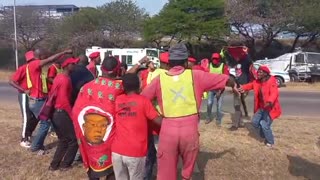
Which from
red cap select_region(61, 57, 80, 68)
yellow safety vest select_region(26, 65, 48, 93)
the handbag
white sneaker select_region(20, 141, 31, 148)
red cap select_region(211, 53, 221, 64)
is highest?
red cap select_region(61, 57, 80, 68)

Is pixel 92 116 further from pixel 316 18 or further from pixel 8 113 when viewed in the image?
pixel 316 18

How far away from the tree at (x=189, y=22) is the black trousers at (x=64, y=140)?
34.4m

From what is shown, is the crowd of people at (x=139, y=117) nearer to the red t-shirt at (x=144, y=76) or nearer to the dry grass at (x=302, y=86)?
the red t-shirt at (x=144, y=76)

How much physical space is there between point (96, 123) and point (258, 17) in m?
38.3

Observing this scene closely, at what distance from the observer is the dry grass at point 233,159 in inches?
284

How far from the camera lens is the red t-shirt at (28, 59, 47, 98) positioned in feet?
25.2

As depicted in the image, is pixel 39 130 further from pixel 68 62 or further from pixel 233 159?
pixel 233 159

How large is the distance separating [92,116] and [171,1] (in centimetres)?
3878

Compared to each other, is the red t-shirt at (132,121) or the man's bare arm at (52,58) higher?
the man's bare arm at (52,58)

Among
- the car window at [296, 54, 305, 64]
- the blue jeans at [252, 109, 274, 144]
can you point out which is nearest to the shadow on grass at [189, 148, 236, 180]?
the blue jeans at [252, 109, 274, 144]

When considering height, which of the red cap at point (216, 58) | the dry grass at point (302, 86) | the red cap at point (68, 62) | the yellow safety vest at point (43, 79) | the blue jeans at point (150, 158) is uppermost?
the red cap at point (68, 62)

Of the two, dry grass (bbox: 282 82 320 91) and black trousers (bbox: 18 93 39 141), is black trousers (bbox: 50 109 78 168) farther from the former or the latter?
dry grass (bbox: 282 82 320 91)

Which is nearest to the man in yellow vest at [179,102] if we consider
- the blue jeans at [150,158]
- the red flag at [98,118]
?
the red flag at [98,118]

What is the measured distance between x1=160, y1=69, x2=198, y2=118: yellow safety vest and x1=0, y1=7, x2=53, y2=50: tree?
45699 mm
